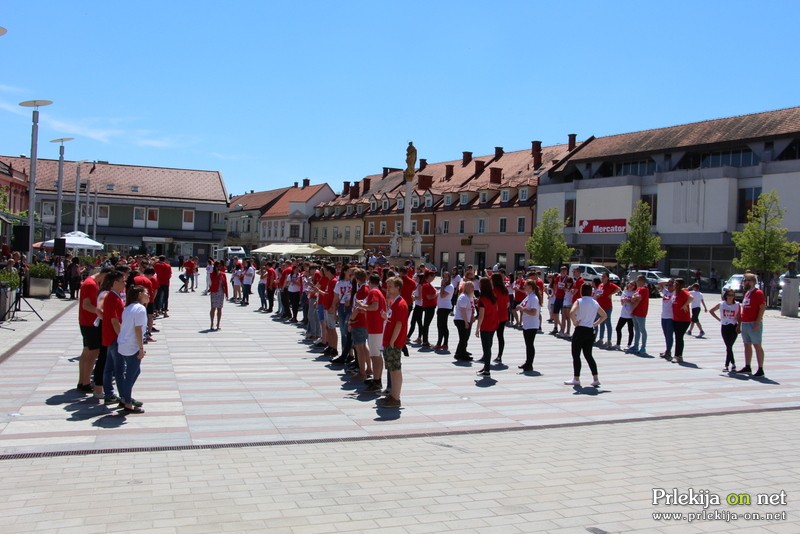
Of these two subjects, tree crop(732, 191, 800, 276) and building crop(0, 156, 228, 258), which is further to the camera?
building crop(0, 156, 228, 258)

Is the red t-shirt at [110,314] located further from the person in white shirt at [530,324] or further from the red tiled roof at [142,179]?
the red tiled roof at [142,179]

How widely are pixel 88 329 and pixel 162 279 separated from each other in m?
11.1

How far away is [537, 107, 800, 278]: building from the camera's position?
45.2m

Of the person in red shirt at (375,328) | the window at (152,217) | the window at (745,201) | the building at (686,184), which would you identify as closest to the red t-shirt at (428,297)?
the person in red shirt at (375,328)

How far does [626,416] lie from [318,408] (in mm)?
3919

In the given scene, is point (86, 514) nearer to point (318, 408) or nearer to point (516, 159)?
point (318, 408)

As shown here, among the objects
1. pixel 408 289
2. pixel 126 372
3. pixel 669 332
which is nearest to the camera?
pixel 126 372

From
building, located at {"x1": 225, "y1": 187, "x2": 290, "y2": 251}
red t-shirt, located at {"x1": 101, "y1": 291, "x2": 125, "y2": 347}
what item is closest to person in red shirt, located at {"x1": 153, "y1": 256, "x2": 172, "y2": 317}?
red t-shirt, located at {"x1": 101, "y1": 291, "x2": 125, "y2": 347}

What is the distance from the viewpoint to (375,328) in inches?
404

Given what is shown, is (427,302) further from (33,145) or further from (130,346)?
(33,145)

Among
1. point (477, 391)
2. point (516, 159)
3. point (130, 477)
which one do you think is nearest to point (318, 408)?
point (477, 391)

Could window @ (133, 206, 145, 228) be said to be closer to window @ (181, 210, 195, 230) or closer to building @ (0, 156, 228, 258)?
building @ (0, 156, 228, 258)

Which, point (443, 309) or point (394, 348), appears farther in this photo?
point (443, 309)

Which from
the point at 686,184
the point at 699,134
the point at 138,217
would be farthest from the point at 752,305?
the point at 138,217
